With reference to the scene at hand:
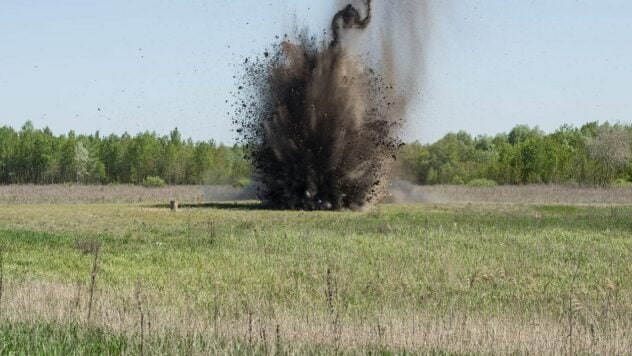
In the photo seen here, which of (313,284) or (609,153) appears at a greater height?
(609,153)

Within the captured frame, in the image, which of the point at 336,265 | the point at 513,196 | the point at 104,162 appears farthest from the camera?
the point at 104,162

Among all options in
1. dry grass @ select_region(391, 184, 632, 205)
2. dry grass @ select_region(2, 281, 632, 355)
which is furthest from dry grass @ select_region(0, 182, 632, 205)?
dry grass @ select_region(2, 281, 632, 355)

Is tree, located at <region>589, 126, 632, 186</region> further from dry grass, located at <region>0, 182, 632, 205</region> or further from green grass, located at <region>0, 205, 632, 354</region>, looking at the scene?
green grass, located at <region>0, 205, 632, 354</region>

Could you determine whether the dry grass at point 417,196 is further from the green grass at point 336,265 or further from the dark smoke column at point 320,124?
the green grass at point 336,265

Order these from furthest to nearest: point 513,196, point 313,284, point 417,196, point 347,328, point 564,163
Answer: point 564,163 → point 513,196 → point 417,196 → point 313,284 → point 347,328

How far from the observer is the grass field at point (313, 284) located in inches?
514

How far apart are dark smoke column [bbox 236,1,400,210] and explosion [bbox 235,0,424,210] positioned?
0.16 ft

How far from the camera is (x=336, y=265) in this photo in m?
23.2

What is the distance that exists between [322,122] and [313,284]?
26609 millimetres

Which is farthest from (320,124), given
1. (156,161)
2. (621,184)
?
(156,161)

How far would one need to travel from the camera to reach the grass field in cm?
1305

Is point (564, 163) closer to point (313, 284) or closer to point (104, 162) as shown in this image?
point (104, 162)

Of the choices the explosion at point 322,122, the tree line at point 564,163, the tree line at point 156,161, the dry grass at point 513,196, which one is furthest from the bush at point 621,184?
the explosion at point 322,122

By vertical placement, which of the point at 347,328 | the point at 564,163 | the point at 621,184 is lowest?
the point at 347,328
